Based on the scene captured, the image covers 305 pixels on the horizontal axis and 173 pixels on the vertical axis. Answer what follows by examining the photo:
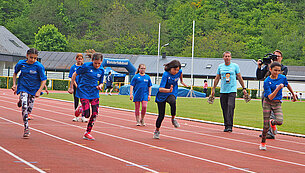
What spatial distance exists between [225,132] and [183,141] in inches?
108

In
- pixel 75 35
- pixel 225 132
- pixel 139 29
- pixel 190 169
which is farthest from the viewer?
pixel 75 35

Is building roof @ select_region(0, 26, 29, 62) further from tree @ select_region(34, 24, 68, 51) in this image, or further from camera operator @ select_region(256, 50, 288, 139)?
camera operator @ select_region(256, 50, 288, 139)

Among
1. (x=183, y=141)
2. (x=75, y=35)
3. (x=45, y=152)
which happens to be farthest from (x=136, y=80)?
(x=75, y=35)

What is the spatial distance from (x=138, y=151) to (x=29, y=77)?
10.0ft

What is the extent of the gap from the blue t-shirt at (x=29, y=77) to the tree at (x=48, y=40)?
8539 centimetres

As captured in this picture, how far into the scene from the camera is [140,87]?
47.8ft

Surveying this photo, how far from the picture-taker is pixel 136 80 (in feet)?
48.0

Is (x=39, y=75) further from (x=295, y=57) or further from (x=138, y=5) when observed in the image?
(x=138, y=5)

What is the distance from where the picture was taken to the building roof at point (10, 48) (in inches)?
2574

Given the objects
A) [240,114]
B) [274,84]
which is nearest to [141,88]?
[274,84]

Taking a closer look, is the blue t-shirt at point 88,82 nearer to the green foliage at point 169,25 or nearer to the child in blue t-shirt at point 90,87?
the child in blue t-shirt at point 90,87

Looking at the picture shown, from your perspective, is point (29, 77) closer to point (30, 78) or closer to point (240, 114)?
point (30, 78)

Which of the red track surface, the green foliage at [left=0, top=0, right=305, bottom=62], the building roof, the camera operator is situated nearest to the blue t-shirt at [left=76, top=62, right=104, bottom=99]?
the red track surface

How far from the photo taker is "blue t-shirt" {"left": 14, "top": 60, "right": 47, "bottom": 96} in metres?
10.4
